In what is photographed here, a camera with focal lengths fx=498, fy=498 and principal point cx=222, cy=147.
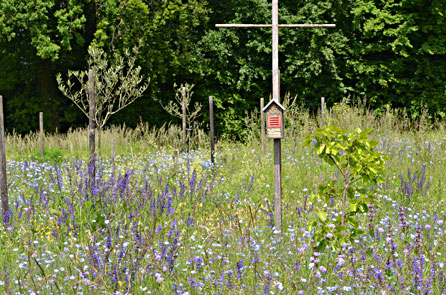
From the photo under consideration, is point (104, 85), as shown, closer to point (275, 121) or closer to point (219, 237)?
point (275, 121)

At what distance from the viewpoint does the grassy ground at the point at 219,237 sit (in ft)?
10.8

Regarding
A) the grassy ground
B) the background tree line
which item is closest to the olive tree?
the grassy ground

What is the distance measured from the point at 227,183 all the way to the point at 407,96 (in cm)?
1144

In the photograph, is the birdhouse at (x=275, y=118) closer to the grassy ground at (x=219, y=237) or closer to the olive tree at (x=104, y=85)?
the grassy ground at (x=219, y=237)

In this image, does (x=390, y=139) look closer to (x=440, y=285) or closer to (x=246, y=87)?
(x=440, y=285)

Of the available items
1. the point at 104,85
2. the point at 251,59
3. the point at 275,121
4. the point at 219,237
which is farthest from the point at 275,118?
the point at 251,59

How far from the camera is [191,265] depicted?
3.71 metres

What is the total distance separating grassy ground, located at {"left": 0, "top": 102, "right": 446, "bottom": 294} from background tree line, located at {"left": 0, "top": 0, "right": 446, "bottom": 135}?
24.5 ft

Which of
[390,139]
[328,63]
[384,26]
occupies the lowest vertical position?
[390,139]

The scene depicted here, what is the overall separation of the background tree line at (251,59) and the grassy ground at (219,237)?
24.5 feet

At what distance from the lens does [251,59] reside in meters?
17.2

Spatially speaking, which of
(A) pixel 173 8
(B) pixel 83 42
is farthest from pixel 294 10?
(B) pixel 83 42

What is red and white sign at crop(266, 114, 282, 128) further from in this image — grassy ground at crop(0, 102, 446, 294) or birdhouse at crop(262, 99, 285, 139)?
grassy ground at crop(0, 102, 446, 294)

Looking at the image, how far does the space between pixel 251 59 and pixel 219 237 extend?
538 inches
